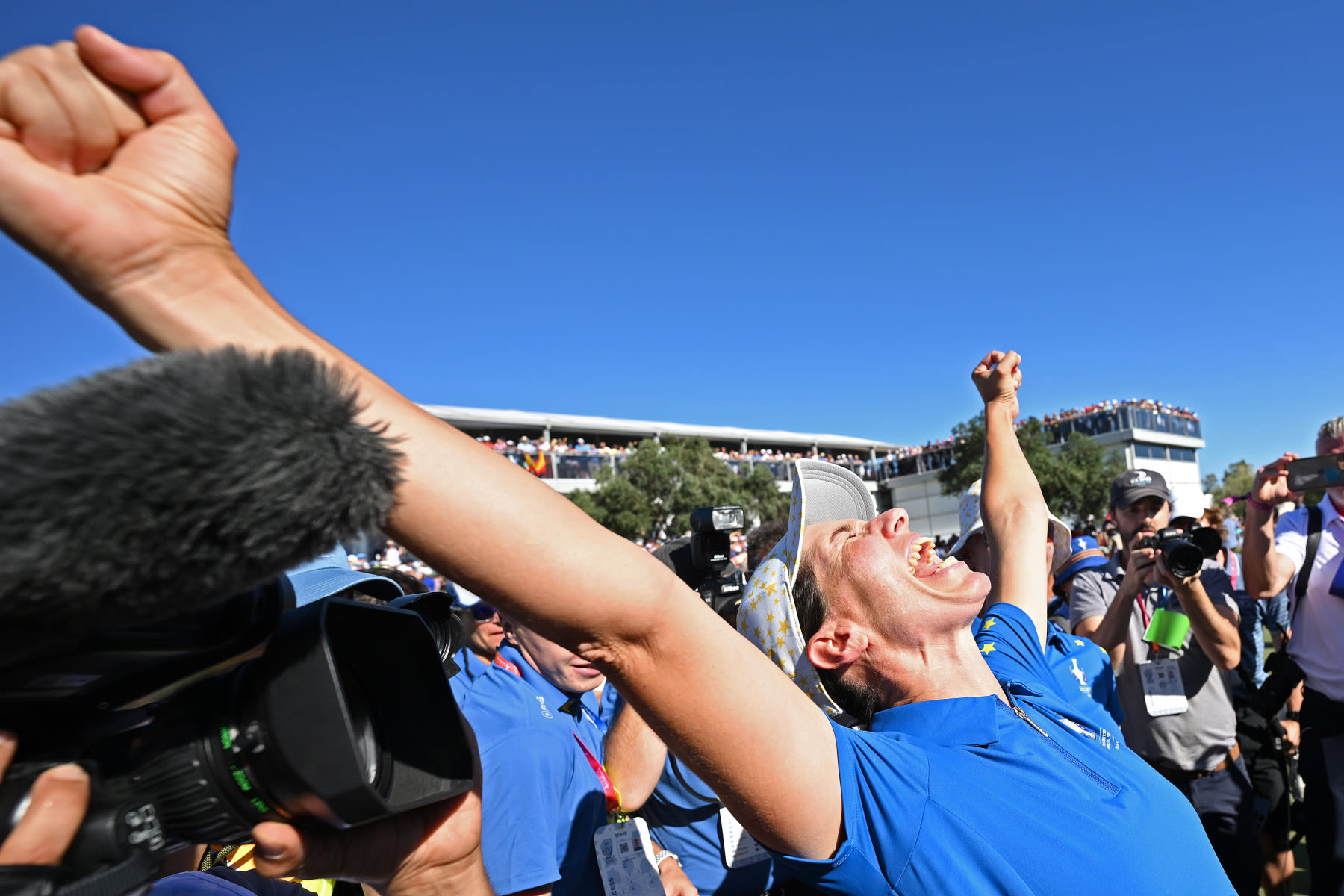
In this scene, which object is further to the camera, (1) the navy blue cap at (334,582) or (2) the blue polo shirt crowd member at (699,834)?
(2) the blue polo shirt crowd member at (699,834)

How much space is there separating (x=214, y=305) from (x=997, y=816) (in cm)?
146

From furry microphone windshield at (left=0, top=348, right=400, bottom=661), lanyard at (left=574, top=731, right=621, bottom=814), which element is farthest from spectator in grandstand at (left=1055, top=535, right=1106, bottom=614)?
furry microphone windshield at (left=0, top=348, right=400, bottom=661)

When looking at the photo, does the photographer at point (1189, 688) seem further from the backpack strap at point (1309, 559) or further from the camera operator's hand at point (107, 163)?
the camera operator's hand at point (107, 163)

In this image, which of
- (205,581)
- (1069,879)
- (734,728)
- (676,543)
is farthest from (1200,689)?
(205,581)

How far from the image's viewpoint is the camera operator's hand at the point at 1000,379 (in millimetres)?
2818

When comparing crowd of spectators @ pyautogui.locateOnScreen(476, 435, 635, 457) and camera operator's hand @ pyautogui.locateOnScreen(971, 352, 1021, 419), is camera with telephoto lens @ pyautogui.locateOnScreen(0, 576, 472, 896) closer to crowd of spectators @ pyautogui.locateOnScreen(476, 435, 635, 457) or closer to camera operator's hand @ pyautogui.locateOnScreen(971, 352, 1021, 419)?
camera operator's hand @ pyautogui.locateOnScreen(971, 352, 1021, 419)

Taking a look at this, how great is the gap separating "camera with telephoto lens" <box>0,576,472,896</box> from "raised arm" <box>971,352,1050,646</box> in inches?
85.4

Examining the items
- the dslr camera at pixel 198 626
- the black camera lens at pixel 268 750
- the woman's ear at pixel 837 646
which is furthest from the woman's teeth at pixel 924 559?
the black camera lens at pixel 268 750

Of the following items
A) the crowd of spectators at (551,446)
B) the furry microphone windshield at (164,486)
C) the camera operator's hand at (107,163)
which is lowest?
the furry microphone windshield at (164,486)

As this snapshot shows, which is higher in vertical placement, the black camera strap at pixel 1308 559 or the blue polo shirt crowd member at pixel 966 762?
the black camera strap at pixel 1308 559

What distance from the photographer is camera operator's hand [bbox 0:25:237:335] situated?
26.5 inches

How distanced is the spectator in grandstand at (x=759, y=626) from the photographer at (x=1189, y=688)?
178 cm

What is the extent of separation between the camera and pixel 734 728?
1093mm

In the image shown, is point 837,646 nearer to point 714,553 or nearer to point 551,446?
point 714,553
